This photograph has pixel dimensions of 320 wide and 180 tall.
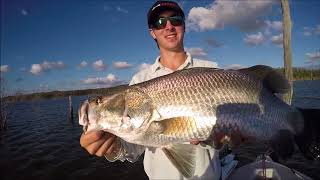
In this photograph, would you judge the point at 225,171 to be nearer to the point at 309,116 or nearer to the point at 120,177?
the point at 309,116

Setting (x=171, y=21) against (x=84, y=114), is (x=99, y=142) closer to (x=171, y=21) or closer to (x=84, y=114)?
(x=84, y=114)

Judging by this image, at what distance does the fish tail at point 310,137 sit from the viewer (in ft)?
10.0

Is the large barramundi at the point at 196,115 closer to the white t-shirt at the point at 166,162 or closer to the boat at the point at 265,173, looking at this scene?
the white t-shirt at the point at 166,162

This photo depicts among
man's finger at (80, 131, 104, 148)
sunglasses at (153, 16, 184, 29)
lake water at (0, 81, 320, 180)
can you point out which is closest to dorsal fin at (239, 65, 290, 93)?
sunglasses at (153, 16, 184, 29)

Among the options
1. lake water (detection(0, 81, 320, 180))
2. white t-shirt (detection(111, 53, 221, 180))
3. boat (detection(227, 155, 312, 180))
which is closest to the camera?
white t-shirt (detection(111, 53, 221, 180))

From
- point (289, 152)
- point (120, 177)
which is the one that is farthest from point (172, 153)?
point (120, 177)

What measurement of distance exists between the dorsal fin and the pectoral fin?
3.63 ft

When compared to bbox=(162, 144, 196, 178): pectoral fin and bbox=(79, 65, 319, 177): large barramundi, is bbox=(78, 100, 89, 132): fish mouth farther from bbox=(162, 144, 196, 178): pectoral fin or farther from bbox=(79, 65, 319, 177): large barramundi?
bbox=(162, 144, 196, 178): pectoral fin

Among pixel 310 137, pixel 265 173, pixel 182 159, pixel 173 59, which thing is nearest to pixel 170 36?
pixel 173 59

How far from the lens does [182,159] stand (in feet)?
10.0

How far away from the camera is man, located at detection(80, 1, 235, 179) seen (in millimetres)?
3371

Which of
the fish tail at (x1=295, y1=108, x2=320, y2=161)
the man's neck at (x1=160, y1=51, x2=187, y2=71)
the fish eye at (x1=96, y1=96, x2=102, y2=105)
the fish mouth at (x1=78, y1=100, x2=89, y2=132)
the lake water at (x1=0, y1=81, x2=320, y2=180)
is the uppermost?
the man's neck at (x1=160, y1=51, x2=187, y2=71)

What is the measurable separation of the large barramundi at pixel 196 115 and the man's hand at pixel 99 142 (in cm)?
11

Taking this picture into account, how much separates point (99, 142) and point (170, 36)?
177cm
